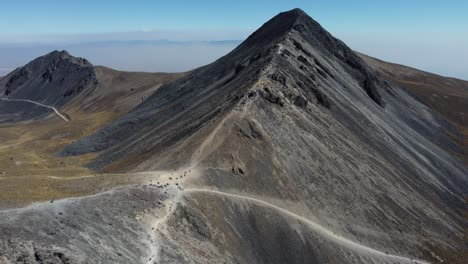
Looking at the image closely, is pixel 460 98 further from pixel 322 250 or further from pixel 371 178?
pixel 322 250

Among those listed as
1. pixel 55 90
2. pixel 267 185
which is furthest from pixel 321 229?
pixel 55 90

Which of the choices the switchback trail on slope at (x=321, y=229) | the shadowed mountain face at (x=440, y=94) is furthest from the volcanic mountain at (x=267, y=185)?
the shadowed mountain face at (x=440, y=94)

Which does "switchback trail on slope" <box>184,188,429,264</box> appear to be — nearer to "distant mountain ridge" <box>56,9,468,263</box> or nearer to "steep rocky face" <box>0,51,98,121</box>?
"distant mountain ridge" <box>56,9,468,263</box>

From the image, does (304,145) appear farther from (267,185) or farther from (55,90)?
(55,90)

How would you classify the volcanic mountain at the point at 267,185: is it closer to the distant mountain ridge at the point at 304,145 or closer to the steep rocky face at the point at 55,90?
the distant mountain ridge at the point at 304,145

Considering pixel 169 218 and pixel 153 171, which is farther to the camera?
pixel 153 171

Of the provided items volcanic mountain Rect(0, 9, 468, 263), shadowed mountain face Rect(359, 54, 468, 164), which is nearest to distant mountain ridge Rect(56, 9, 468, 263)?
volcanic mountain Rect(0, 9, 468, 263)

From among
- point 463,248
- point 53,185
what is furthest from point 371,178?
point 53,185

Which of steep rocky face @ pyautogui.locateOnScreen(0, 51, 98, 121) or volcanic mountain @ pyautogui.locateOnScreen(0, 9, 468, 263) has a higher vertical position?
volcanic mountain @ pyautogui.locateOnScreen(0, 9, 468, 263)
